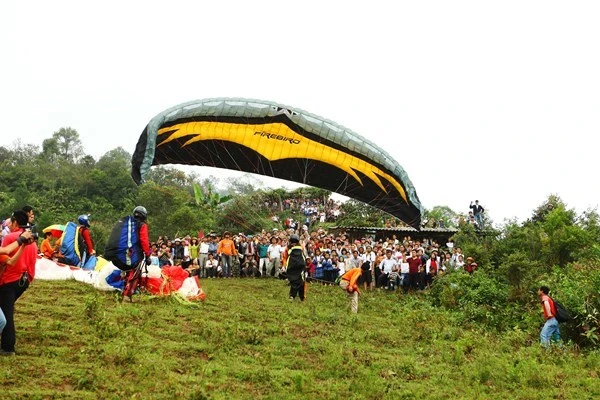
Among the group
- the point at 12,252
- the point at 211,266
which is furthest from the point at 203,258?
the point at 12,252

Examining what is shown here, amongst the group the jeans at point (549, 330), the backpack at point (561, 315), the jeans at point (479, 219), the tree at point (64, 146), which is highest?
the tree at point (64, 146)

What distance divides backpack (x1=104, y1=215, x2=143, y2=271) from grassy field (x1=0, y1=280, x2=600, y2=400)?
687 mm

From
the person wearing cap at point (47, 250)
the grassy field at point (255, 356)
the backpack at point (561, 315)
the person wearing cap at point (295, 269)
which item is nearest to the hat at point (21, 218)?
the grassy field at point (255, 356)

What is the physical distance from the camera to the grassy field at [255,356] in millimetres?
6418

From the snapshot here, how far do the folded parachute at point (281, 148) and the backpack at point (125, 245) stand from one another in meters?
4.69

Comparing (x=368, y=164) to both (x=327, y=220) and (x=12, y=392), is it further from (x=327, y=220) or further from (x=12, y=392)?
(x=327, y=220)

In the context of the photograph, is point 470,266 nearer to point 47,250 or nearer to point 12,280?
point 47,250

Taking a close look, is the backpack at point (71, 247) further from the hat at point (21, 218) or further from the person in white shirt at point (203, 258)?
the hat at point (21, 218)

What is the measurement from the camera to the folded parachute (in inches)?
629

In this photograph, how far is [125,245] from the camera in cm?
1034

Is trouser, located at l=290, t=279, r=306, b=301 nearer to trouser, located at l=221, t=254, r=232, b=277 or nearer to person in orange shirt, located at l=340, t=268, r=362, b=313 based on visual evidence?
person in orange shirt, located at l=340, t=268, r=362, b=313

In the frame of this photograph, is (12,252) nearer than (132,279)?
Yes

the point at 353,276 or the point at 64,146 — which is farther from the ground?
the point at 64,146

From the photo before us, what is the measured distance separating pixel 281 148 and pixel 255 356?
1003cm
